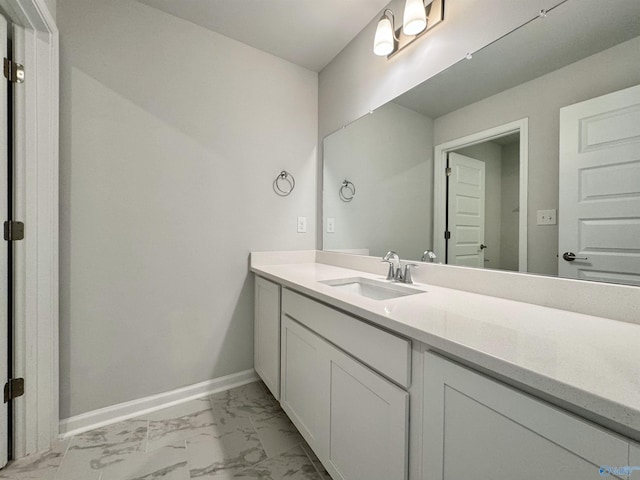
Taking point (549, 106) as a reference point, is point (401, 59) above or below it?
above

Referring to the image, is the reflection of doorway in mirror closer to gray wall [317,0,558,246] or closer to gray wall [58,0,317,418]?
gray wall [317,0,558,246]

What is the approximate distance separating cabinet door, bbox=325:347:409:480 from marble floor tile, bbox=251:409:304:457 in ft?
1.25

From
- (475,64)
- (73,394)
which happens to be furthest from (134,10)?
(73,394)

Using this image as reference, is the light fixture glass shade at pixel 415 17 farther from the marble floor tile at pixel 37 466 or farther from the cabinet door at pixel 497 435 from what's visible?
the marble floor tile at pixel 37 466

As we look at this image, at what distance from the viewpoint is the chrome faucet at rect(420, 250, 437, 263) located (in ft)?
4.48

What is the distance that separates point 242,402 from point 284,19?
2374 millimetres

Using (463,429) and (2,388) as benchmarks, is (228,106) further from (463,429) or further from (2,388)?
(463,429)

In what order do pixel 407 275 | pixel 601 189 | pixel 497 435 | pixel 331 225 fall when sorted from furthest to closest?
pixel 331 225, pixel 407 275, pixel 601 189, pixel 497 435

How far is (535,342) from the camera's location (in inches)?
24.3

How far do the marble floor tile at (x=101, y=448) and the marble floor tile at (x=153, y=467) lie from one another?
0.05 m

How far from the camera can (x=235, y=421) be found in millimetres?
1544

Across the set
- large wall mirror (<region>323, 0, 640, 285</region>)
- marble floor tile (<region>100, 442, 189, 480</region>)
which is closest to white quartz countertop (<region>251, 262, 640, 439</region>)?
large wall mirror (<region>323, 0, 640, 285</region>)

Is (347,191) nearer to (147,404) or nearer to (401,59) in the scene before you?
(401,59)

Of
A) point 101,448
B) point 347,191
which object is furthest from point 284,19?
point 101,448
